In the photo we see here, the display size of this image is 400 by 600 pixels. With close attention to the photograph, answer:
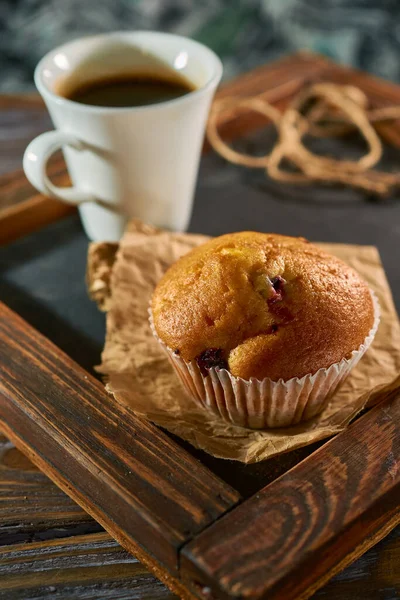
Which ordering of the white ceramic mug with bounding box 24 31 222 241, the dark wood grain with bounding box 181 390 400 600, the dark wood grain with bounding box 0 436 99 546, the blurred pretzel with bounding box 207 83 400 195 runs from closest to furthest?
the dark wood grain with bounding box 181 390 400 600
the dark wood grain with bounding box 0 436 99 546
the white ceramic mug with bounding box 24 31 222 241
the blurred pretzel with bounding box 207 83 400 195

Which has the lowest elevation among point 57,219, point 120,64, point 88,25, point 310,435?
point 88,25

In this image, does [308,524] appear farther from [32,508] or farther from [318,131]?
[318,131]

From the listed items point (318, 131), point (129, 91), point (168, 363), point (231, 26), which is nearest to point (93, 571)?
point (168, 363)

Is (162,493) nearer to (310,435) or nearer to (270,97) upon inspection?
(310,435)

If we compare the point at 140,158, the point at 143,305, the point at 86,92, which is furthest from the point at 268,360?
the point at 86,92

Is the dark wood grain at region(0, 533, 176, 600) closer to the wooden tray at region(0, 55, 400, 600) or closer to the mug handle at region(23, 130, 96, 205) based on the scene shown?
the wooden tray at region(0, 55, 400, 600)

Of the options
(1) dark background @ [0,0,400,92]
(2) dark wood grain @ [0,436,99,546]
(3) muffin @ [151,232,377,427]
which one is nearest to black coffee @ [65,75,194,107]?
(3) muffin @ [151,232,377,427]

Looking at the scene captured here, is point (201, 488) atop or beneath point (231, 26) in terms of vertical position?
atop
